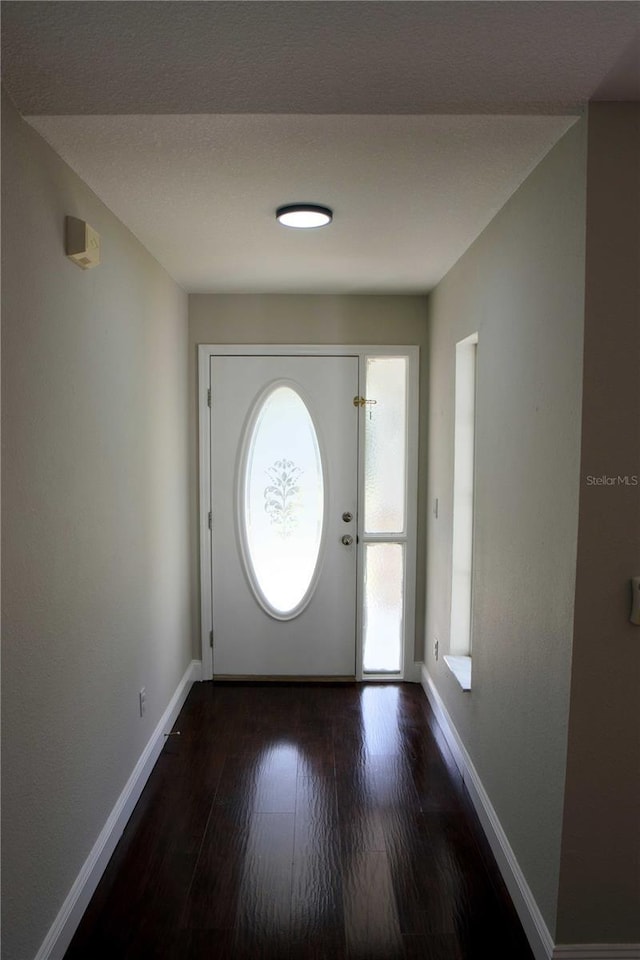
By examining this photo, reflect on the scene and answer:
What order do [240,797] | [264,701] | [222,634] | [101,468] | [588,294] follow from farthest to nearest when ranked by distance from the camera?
1. [222,634]
2. [264,701]
3. [240,797]
4. [101,468]
5. [588,294]

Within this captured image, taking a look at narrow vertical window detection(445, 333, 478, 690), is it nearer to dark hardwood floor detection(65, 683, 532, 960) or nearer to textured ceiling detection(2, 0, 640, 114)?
dark hardwood floor detection(65, 683, 532, 960)

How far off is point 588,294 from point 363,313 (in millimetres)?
2307

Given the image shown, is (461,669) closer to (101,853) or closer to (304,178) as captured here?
(101,853)

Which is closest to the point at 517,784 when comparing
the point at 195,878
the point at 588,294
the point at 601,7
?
the point at 195,878

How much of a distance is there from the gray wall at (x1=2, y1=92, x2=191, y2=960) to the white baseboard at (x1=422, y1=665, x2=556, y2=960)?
136 cm

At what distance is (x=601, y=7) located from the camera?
1.25m

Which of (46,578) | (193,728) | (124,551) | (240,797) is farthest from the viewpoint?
(193,728)

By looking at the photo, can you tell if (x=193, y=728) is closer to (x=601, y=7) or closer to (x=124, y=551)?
(x=124, y=551)

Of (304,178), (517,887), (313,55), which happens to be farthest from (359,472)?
(313,55)

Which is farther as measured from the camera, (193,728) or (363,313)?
(363,313)

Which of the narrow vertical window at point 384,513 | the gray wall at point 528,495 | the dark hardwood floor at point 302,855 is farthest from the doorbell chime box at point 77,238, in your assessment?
the narrow vertical window at point 384,513

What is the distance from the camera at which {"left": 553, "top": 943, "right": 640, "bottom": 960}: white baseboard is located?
1781mm

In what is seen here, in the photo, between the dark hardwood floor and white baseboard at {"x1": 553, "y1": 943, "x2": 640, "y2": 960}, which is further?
the dark hardwood floor

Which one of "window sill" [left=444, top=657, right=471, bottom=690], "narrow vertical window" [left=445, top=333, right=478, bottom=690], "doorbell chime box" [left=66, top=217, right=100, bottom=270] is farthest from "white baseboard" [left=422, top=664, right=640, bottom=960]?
"doorbell chime box" [left=66, top=217, right=100, bottom=270]
